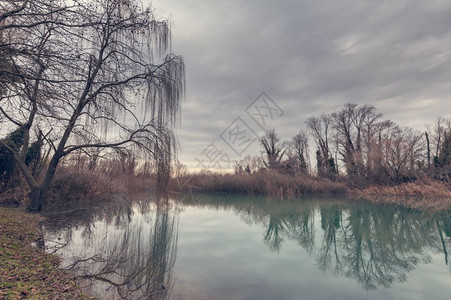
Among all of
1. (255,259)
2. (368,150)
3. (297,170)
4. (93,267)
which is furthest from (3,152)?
(368,150)

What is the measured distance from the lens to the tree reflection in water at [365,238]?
5430mm

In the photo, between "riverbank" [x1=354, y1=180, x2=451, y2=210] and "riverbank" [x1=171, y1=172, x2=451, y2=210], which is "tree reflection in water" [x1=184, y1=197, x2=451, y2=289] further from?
"riverbank" [x1=171, y1=172, x2=451, y2=210]

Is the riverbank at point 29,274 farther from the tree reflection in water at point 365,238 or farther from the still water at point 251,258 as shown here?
the tree reflection in water at point 365,238

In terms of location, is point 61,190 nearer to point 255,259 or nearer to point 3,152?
point 3,152

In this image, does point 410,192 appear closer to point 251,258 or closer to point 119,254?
point 251,258

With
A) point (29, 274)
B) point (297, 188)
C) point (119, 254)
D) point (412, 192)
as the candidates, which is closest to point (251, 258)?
point (119, 254)

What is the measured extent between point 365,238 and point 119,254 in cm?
697

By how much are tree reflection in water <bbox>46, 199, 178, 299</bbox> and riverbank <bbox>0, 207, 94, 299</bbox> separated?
1.09ft

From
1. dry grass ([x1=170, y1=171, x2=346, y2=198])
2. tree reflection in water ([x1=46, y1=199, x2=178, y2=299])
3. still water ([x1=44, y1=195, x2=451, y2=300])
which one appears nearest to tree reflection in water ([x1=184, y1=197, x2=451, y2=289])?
still water ([x1=44, y1=195, x2=451, y2=300])

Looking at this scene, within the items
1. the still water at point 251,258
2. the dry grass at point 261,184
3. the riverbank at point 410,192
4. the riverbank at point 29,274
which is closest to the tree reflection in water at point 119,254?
the still water at point 251,258

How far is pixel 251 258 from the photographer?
580 cm

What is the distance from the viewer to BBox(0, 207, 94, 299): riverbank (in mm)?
3039

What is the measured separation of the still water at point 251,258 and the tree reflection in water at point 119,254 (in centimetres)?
2

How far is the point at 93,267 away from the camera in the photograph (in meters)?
4.61
